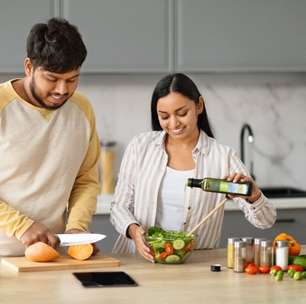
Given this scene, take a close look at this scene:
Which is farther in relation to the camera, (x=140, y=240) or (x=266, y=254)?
(x=140, y=240)

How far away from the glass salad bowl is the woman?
0.69 feet

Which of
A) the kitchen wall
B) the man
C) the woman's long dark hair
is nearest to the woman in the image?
the woman's long dark hair

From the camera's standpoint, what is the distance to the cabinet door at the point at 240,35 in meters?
4.48

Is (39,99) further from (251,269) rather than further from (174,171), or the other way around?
(251,269)

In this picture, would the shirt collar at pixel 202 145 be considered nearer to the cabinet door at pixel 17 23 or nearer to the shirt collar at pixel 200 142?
the shirt collar at pixel 200 142

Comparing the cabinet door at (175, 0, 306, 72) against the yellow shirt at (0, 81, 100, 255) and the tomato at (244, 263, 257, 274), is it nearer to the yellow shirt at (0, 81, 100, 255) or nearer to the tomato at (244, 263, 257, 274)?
the yellow shirt at (0, 81, 100, 255)

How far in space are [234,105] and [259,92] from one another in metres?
0.17

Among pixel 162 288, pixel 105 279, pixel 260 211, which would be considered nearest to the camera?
pixel 162 288

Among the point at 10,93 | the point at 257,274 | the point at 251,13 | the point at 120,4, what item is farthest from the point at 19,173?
the point at 251,13

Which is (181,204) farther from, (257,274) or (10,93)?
(10,93)

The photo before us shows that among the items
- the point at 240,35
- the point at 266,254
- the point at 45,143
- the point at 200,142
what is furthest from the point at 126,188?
the point at 240,35

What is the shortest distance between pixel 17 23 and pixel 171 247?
2028mm

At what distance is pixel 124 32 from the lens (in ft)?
14.5

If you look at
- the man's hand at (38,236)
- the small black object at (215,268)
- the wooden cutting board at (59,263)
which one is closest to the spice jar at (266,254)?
the small black object at (215,268)
